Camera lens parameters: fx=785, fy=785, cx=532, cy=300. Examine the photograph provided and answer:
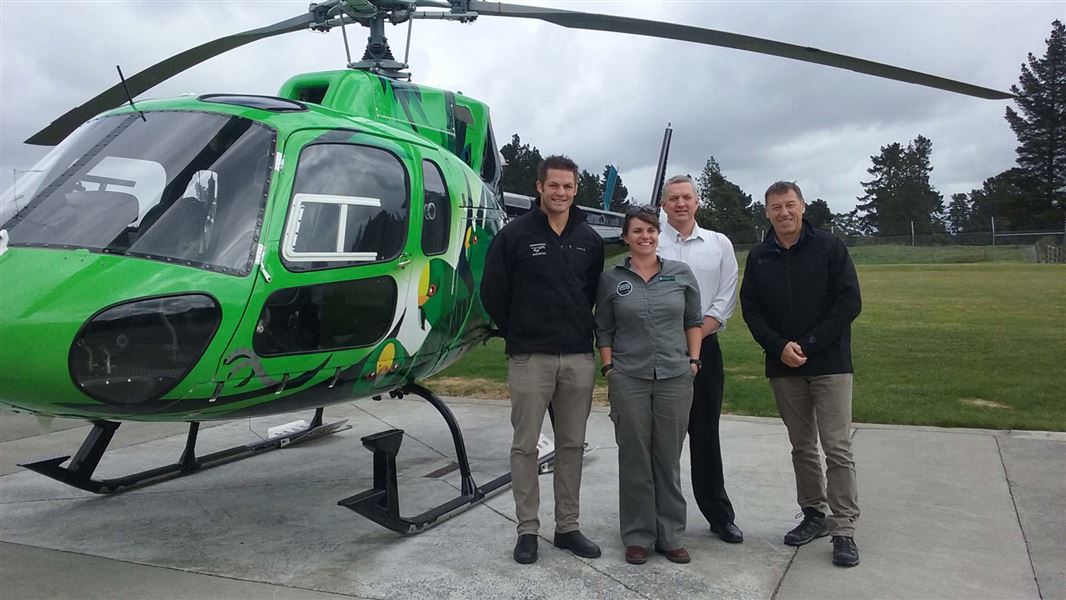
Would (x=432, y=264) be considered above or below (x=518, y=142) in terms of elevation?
below

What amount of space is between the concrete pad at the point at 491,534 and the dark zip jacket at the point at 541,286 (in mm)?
1163

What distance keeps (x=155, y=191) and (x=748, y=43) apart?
378 cm

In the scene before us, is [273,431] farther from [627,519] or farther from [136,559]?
[627,519]

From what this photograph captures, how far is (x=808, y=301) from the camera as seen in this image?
13.3 feet

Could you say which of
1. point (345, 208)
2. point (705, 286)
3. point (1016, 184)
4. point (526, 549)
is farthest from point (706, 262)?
point (1016, 184)

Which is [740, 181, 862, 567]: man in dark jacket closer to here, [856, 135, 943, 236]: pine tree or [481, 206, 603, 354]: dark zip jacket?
[481, 206, 603, 354]: dark zip jacket

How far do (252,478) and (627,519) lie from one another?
3.26 m

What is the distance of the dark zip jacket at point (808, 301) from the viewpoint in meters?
3.98

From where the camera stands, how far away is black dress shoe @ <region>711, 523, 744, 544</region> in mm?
4285

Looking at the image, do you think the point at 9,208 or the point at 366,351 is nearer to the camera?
the point at 9,208

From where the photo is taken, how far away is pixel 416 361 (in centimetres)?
458

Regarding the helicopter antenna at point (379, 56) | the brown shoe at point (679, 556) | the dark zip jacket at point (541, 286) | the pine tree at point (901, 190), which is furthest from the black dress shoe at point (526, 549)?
the pine tree at point (901, 190)

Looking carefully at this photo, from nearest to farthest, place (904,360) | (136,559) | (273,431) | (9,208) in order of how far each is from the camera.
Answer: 1. (9,208)
2. (136,559)
3. (273,431)
4. (904,360)

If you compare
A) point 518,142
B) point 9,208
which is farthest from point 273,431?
point 518,142
